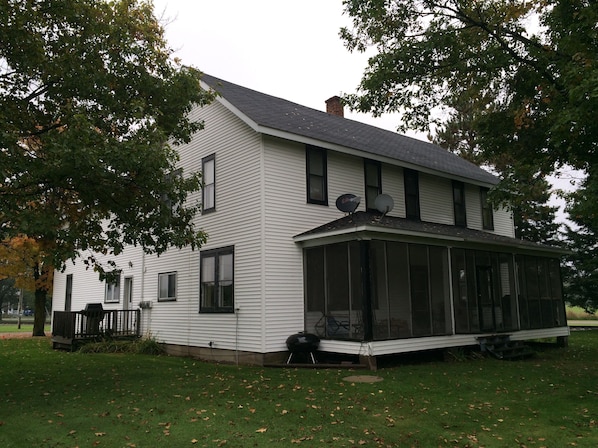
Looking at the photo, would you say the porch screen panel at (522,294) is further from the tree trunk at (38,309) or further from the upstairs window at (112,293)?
the tree trunk at (38,309)

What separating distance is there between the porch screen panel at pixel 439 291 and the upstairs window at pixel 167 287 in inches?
319

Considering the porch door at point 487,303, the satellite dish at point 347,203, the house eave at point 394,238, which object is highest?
the satellite dish at point 347,203

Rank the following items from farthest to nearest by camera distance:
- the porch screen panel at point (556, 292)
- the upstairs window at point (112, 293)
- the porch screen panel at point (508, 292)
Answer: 1. the upstairs window at point (112, 293)
2. the porch screen panel at point (556, 292)
3. the porch screen panel at point (508, 292)

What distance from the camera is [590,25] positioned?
10.4 m

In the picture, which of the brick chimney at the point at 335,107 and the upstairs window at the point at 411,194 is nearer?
the upstairs window at the point at 411,194

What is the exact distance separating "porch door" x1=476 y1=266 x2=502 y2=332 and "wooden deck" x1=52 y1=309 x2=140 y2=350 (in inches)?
452

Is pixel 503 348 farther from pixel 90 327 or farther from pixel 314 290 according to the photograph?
pixel 90 327

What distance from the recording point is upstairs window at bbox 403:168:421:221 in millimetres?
16469

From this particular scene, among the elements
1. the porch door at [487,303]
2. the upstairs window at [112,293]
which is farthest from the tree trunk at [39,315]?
the porch door at [487,303]

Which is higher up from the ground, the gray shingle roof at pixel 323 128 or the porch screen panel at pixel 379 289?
the gray shingle roof at pixel 323 128

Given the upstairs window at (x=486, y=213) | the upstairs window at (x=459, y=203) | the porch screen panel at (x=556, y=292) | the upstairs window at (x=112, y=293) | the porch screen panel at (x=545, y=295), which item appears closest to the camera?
the porch screen panel at (x=545, y=295)

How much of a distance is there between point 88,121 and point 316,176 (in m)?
6.91

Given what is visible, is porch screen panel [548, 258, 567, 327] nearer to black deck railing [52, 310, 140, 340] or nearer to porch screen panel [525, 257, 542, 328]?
porch screen panel [525, 257, 542, 328]

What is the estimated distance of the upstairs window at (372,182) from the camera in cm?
1552
